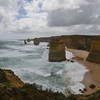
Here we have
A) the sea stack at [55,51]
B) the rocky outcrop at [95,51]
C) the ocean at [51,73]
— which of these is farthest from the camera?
the sea stack at [55,51]

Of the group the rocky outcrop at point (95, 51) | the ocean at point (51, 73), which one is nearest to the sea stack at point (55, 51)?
the ocean at point (51, 73)

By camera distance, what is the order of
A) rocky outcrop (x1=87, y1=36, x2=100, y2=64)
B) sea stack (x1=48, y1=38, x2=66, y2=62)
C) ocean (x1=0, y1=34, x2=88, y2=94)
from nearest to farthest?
ocean (x1=0, y1=34, x2=88, y2=94)
rocky outcrop (x1=87, y1=36, x2=100, y2=64)
sea stack (x1=48, y1=38, x2=66, y2=62)

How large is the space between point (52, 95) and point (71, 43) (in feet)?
185

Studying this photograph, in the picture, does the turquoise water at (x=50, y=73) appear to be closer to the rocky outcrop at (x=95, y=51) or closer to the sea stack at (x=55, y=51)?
the sea stack at (x=55, y=51)

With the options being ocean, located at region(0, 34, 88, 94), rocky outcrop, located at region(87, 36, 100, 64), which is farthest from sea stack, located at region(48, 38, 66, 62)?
rocky outcrop, located at region(87, 36, 100, 64)

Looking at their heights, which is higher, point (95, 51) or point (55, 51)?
point (95, 51)

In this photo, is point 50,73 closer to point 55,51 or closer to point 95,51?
point 55,51

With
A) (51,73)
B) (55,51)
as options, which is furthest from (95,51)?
(51,73)

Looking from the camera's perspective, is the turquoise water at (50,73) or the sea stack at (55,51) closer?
the turquoise water at (50,73)

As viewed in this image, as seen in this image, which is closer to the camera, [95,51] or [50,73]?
[50,73]

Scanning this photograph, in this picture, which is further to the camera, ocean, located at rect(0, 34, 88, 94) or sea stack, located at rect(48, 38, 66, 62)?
sea stack, located at rect(48, 38, 66, 62)

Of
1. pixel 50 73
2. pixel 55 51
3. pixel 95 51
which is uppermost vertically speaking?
pixel 95 51

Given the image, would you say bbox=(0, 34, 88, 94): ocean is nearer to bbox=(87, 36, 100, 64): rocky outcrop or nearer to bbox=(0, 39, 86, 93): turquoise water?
bbox=(0, 39, 86, 93): turquoise water

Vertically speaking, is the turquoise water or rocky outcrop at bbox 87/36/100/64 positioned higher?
rocky outcrop at bbox 87/36/100/64
